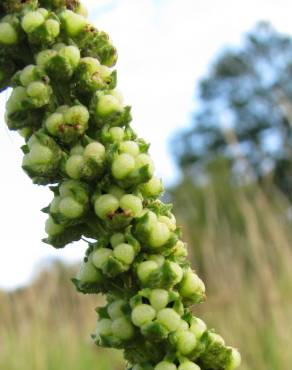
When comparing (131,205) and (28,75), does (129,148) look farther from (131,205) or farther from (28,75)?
(28,75)

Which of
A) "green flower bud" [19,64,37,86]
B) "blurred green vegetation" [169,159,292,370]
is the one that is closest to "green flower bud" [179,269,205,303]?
"green flower bud" [19,64,37,86]

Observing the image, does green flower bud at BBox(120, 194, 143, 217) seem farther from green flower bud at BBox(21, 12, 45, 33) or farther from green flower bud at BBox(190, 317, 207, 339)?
green flower bud at BBox(21, 12, 45, 33)

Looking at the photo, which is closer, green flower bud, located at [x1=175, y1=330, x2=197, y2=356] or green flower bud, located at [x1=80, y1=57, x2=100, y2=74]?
green flower bud, located at [x1=175, y1=330, x2=197, y2=356]

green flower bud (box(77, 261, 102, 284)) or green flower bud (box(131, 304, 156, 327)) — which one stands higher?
green flower bud (box(77, 261, 102, 284))

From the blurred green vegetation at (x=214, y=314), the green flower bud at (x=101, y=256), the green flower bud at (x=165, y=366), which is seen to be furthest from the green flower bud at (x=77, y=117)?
the blurred green vegetation at (x=214, y=314)

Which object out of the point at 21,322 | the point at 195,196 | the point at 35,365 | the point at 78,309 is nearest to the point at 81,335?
the point at 78,309

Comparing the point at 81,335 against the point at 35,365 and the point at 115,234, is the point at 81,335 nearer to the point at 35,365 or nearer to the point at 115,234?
the point at 35,365

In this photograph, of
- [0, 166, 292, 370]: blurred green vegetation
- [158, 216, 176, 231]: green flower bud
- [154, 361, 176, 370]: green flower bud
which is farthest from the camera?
[0, 166, 292, 370]: blurred green vegetation
